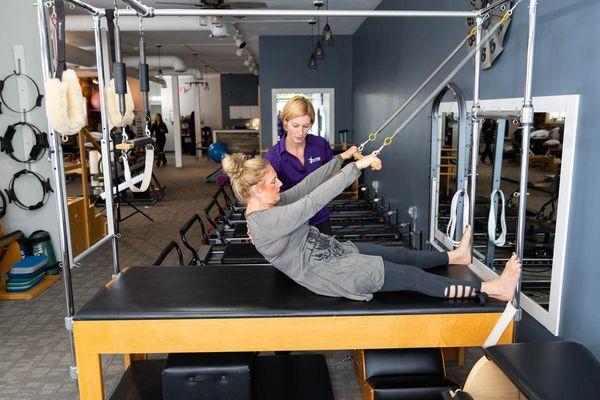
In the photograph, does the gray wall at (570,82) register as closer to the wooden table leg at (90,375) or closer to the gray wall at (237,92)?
the wooden table leg at (90,375)

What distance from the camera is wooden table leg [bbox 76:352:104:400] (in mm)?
2164

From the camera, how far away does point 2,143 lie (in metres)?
4.39

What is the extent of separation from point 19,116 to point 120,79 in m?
2.51

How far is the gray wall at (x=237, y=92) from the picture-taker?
18422 millimetres

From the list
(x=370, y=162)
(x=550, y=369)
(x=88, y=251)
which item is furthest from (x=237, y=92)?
(x=550, y=369)

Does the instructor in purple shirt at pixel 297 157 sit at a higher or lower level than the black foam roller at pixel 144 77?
lower

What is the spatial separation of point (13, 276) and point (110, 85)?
7.60 ft

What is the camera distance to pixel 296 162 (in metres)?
3.02

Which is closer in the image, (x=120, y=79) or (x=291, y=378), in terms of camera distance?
(x=120, y=79)

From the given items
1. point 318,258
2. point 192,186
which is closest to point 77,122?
point 318,258

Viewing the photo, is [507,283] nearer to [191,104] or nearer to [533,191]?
[533,191]

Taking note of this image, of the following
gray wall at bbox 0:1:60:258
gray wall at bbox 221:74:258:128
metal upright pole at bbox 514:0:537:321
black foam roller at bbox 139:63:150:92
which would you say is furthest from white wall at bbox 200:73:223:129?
metal upright pole at bbox 514:0:537:321

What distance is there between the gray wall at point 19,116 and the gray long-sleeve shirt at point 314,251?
9.73 feet

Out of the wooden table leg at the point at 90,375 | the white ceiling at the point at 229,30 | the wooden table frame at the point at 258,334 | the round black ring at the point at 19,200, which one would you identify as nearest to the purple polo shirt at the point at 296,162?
the wooden table frame at the point at 258,334
